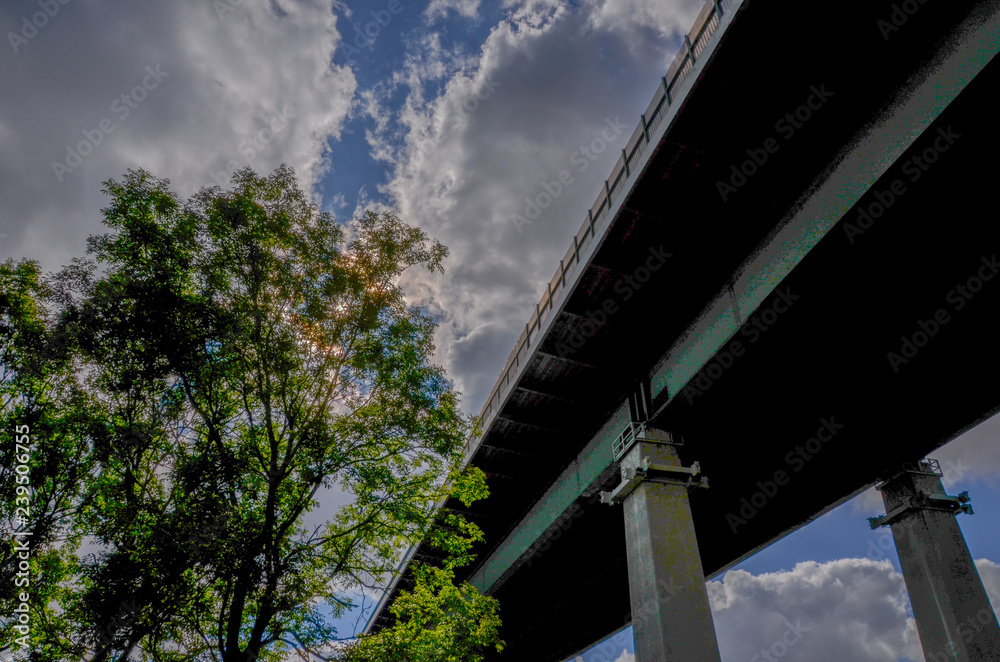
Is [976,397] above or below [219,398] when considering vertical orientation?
above

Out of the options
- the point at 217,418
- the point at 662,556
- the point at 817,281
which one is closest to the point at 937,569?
the point at 662,556

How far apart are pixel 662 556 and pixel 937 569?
977 cm

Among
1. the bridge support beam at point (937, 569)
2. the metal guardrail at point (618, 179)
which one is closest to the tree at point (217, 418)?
the metal guardrail at point (618, 179)

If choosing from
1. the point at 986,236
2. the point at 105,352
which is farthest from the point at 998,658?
the point at 105,352

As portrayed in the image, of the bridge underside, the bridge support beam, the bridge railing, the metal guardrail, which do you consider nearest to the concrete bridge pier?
the bridge underside

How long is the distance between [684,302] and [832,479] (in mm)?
9151

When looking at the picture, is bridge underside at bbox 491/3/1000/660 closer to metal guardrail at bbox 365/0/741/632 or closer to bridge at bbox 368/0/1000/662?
bridge at bbox 368/0/1000/662

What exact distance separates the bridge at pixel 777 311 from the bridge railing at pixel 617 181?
0.07 m

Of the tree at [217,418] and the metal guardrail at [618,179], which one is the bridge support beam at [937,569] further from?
the tree at [217,418]

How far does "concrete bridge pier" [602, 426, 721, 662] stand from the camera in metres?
10.4

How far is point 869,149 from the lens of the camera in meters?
8.52

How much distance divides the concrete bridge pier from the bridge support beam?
26.3 ft

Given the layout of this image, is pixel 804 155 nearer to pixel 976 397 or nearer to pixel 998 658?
pixel 976 397

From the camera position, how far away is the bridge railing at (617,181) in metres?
9.90
